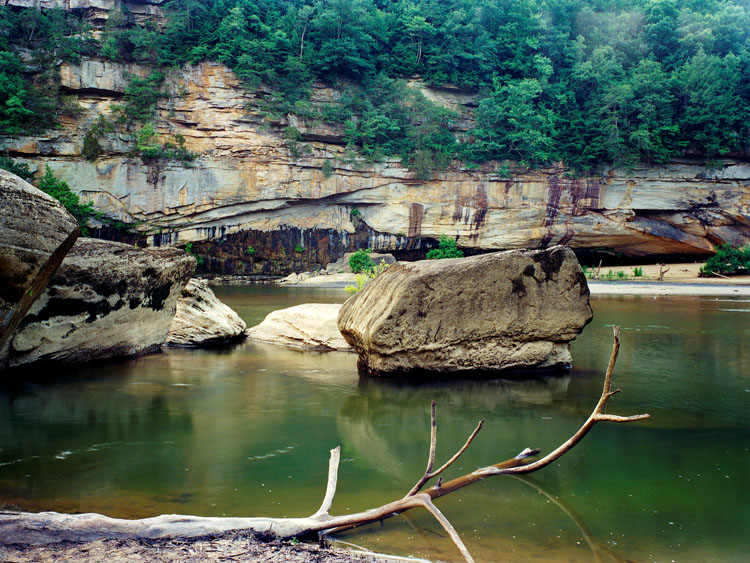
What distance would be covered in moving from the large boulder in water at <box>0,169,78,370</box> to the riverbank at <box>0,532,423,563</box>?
200 centimetres

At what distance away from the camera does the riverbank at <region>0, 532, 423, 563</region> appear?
259 centimetres

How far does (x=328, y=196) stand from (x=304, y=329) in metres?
28.3

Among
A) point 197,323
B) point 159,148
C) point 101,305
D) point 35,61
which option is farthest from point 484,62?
point 101,305

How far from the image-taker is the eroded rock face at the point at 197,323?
10.4 m

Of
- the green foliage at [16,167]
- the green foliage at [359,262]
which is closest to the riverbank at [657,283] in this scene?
the green foliage at [359,262]

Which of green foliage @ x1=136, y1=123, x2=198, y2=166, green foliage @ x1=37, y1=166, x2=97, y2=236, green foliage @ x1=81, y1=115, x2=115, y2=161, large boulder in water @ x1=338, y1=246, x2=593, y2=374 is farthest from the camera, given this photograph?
green foliage @ x1=136, y1=123, x2=198, y2=166

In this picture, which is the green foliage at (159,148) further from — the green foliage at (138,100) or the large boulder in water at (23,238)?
the large boulder in water at (23,238)

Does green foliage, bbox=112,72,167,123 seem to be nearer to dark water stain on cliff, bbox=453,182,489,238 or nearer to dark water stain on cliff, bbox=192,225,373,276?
dark water stain on cliff, bbox=192,225,373,276

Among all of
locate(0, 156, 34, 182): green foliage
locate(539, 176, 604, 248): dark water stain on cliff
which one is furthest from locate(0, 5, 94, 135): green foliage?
locate(539, 176, 604, 248): dark water stain on cliff

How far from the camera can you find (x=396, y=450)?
4.90 metres

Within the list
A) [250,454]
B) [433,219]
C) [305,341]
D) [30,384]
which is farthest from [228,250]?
[250,454]

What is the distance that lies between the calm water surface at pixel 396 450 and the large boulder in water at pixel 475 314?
39cm

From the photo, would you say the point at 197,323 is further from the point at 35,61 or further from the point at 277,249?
the point at 35,61

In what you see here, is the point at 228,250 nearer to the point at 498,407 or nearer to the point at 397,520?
the point at 498,407
